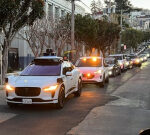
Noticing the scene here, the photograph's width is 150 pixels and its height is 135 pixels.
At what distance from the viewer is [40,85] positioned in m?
9.84

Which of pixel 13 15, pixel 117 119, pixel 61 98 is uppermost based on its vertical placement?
pixel 13 15

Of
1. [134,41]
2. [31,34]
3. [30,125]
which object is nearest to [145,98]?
[30,125]

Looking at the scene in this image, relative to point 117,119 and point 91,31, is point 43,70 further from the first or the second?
point 91,31

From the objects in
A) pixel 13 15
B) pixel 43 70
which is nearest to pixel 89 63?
pixel 13 15

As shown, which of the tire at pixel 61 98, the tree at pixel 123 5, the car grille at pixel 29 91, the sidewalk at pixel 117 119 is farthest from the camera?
the tree at pixel 123 5

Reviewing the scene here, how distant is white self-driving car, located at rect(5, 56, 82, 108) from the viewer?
9812 mm

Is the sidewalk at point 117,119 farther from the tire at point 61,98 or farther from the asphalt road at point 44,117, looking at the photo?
the tire at point 61,98

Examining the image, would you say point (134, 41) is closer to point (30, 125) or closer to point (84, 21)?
point (84, 21)

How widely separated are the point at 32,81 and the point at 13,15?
7.74 meters

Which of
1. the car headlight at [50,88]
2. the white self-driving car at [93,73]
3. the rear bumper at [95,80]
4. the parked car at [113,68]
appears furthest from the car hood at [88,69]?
the car headlight at [50,88]

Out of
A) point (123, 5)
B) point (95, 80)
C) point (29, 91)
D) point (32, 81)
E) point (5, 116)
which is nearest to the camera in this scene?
point (5, 116)

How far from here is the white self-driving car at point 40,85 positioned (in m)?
9.81

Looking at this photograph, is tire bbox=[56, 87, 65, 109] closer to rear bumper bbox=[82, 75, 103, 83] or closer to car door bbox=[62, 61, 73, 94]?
car door bbox=[62, 61, 73, 94]

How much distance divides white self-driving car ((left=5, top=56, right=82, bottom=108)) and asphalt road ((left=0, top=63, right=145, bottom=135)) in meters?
0.36
